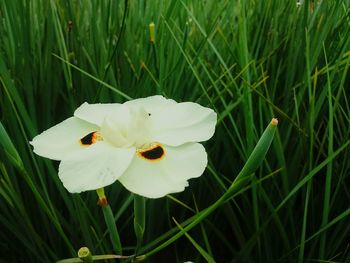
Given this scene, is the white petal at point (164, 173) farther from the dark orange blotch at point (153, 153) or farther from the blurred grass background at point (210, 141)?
the blurred grass background at point (210, 141)

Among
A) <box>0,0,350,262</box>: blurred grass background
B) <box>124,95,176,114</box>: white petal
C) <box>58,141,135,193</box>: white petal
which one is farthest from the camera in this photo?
<box>0,0,350,262</box>: blurred grass background

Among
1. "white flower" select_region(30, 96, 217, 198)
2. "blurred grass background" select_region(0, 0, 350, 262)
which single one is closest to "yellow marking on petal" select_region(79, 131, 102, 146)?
"white flower" select_region(30, 96, 217, 198)

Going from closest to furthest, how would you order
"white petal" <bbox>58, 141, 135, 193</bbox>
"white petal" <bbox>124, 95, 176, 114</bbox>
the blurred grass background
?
1. "white petal" <bbox>58, 141, 135, 193</bbox>
2. "white petal" <bbox>124, 95, 176, 114</bbox>
3. the blurred grass background

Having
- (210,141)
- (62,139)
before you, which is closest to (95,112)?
(62,139)

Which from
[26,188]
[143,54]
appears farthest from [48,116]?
[143,54]

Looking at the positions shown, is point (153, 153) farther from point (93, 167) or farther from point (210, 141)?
point (210, 141)

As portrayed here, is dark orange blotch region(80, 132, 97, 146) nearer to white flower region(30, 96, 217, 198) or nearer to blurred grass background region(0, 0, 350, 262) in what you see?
white flower region(30, 96, 217, 198)

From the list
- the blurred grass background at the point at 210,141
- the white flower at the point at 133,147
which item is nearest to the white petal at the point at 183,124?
the white flower at the point at 133,147

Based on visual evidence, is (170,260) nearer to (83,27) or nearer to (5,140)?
(5,140)
